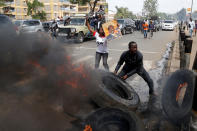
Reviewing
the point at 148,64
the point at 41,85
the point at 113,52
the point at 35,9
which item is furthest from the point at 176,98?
the point at 35,9

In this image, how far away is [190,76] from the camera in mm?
3564

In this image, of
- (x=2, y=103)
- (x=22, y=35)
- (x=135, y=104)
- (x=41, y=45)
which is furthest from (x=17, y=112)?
(x=135, y=104)

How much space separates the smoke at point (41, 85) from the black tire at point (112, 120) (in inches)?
32.0

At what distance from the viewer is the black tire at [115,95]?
→ 379 centimetres

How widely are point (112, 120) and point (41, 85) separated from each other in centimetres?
167

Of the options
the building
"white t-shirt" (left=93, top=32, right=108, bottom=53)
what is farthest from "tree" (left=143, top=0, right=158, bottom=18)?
A: "white t-shirt" (left=93, top=32, right=108, bottom=53)

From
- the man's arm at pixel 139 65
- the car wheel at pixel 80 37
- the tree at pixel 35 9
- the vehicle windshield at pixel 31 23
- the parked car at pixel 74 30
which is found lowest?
the man's arm at pixel 139 65

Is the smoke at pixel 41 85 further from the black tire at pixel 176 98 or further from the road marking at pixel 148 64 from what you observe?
the road marking at pixel 148 64

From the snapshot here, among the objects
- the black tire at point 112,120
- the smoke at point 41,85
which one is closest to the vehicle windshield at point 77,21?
the smoke at point 41,85

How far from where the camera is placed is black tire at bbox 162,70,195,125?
343 centimetres

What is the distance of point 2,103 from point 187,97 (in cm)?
355

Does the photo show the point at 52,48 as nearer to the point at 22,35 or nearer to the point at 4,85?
the point at 22,35

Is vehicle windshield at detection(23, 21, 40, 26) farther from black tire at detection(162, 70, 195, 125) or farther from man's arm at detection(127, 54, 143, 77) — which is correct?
black tire at detection(162, 70, 195, 125)

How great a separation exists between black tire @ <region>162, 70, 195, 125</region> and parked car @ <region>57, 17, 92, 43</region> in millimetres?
11945
